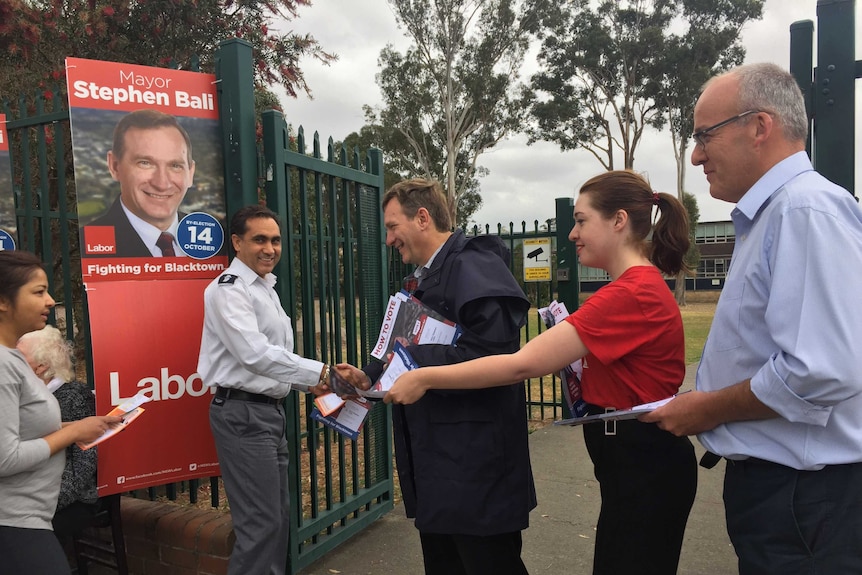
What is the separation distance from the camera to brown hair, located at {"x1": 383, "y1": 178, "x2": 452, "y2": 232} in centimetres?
249

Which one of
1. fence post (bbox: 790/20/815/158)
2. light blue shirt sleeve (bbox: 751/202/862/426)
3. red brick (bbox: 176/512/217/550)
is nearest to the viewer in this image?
light blue shirt sleeve (bbox: 751/202/862/426)

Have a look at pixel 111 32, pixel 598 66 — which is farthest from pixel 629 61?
pixel 111 32

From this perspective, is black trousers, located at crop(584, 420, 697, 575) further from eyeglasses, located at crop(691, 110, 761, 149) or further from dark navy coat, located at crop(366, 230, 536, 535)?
eyeglasses, located at crop(691, 110, 761, 149)

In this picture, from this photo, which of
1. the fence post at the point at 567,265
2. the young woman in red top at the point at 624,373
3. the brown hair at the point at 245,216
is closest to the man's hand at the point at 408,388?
the young woman in red top at the point at 624,373

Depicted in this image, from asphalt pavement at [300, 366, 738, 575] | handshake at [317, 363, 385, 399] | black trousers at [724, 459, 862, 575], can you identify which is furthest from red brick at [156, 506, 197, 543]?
black trousers at [724, 459, 862, 575]

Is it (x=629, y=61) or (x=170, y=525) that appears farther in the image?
(x=629, y=61)

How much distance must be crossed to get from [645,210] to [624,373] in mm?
564

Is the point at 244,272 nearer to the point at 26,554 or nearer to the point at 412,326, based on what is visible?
the point at 412,326

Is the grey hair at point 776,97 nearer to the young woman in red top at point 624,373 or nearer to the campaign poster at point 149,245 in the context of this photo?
the young woman in red top at point 624,373

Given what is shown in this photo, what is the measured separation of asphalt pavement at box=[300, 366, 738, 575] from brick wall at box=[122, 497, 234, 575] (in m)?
0.66

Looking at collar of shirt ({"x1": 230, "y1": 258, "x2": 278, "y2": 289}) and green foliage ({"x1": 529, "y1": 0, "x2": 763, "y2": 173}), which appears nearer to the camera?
collar of shirt ({"x1": 230, "y1": 258, "x2": 278, "y2": 289})

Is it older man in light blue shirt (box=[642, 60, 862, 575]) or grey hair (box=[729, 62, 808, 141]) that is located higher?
grey hair (box=[729, 62, 808, 141])

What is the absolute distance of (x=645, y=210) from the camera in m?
2.09

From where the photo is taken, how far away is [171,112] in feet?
10.1
